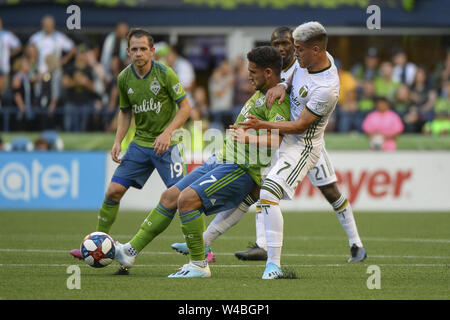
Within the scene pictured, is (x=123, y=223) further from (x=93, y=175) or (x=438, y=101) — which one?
(x=438, y=101)

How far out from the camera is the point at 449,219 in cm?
1482

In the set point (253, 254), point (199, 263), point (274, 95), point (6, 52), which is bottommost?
point (253, 254)

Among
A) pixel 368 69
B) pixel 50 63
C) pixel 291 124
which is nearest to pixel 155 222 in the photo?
pixel 291 124

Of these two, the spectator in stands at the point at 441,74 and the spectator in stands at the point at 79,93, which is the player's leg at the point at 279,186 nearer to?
the spectator in stands at the point at 79,93

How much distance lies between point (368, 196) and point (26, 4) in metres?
9.47

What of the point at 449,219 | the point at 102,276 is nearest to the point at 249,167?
the point at 102,276

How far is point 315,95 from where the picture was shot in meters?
8.01

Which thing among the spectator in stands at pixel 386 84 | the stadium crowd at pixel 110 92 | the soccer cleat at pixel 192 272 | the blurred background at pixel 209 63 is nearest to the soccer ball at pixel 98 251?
the soccer cleat at pixel 192 272

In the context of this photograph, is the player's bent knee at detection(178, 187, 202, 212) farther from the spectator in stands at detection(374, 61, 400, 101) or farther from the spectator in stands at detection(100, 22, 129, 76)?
the spectator in stands at detection(374, 61, 400, 101)

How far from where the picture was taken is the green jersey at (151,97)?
9.37 metres

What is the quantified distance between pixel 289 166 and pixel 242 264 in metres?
1.46

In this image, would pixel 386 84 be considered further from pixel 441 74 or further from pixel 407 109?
pixel 441 74

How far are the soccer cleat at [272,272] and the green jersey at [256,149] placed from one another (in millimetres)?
784
